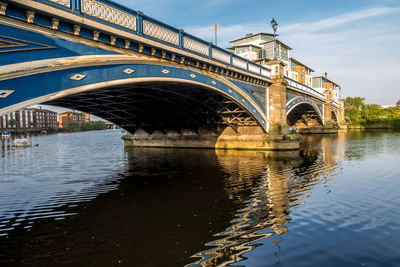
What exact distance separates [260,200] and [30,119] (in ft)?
490

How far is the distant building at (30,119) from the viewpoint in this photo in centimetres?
11526

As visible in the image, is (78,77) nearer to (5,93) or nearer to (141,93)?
(5,93)

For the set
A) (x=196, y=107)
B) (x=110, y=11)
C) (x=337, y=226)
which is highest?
(x=110, y=11)

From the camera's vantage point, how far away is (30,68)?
26.4 feet

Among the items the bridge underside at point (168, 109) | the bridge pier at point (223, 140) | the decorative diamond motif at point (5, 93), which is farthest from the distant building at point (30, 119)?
the decorative diamond motif at point (5, 93)

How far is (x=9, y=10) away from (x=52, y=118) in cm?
16311

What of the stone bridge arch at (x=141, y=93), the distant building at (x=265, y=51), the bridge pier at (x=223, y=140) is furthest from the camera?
the distant building at (x=265, y=51)

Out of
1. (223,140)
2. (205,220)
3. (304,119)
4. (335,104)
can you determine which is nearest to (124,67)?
(205,220)

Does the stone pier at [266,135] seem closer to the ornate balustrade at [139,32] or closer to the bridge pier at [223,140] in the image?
the bridge pier at [223,140]

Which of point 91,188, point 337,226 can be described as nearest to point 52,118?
point 91,188

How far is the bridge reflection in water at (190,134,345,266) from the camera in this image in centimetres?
605

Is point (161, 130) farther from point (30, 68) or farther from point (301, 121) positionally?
point (301, 121)

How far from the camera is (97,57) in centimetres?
1058

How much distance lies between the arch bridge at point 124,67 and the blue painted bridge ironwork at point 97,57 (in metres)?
0.03
